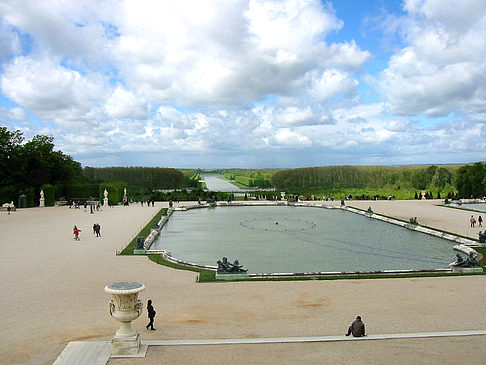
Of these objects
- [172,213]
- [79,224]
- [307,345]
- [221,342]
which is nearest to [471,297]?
[307,345]

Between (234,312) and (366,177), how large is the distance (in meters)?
76.8

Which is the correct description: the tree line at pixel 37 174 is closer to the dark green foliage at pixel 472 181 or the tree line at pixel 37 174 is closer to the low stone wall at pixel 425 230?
the low stone wall at pixel 425 230

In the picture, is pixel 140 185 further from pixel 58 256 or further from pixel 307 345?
pixel 307 345

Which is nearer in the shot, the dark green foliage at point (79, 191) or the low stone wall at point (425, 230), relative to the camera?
the low stone wall at point (425, 230)

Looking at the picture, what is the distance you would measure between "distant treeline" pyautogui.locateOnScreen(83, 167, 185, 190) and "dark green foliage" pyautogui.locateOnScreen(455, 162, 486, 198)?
4927cm

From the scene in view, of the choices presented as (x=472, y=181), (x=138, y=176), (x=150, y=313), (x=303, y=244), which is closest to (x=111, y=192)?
(x=138, y=176)

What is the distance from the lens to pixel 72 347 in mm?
8945

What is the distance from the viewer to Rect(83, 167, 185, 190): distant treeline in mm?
77125

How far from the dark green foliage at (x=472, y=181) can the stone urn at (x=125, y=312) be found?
184ft

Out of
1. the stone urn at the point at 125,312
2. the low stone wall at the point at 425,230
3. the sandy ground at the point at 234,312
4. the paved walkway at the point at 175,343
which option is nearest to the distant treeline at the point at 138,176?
the low stone wall at the point at 425,230

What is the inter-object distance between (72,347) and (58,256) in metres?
11.0

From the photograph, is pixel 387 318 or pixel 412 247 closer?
pixel 387 318

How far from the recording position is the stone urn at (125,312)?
877 cm

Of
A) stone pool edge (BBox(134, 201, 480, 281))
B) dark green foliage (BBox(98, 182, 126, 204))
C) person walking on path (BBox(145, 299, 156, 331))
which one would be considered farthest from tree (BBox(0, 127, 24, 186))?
person walking on path (BBox(145, 299, 156, 331))
